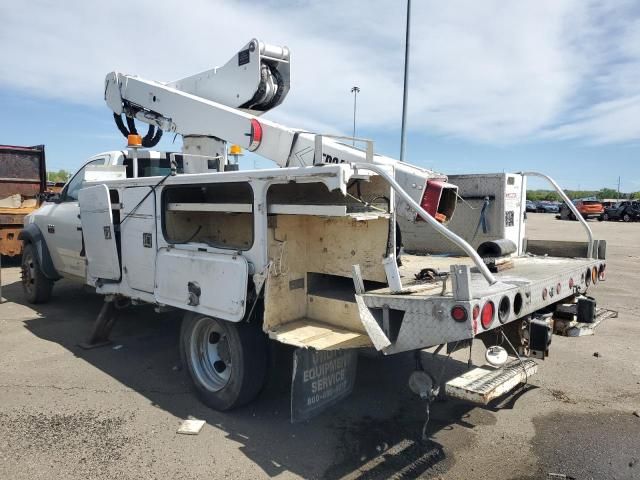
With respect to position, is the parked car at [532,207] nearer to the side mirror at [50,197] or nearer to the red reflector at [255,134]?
the side mirror at [50,197]

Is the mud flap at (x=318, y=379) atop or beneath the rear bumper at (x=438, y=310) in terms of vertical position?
beneath

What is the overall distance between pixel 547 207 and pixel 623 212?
1367 cm

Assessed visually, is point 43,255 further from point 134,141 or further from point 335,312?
point 335,312

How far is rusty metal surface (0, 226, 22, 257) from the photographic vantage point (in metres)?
10.8

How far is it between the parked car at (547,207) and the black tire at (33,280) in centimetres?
4813

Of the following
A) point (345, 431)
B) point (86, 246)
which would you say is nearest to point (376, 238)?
point (345, 431)

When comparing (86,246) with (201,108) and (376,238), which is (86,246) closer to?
(201,108)

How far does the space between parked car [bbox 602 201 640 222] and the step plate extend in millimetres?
36805

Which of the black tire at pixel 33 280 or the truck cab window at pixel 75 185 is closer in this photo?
the truck cab window at pixel 75 185

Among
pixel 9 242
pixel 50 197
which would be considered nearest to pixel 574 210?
pixel 50 197

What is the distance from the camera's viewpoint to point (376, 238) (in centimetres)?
391

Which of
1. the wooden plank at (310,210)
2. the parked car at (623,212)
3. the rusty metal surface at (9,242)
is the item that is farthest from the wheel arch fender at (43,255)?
the parked car at (623,212)

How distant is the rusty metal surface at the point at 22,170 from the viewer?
1188cm

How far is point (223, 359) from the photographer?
4.47m
